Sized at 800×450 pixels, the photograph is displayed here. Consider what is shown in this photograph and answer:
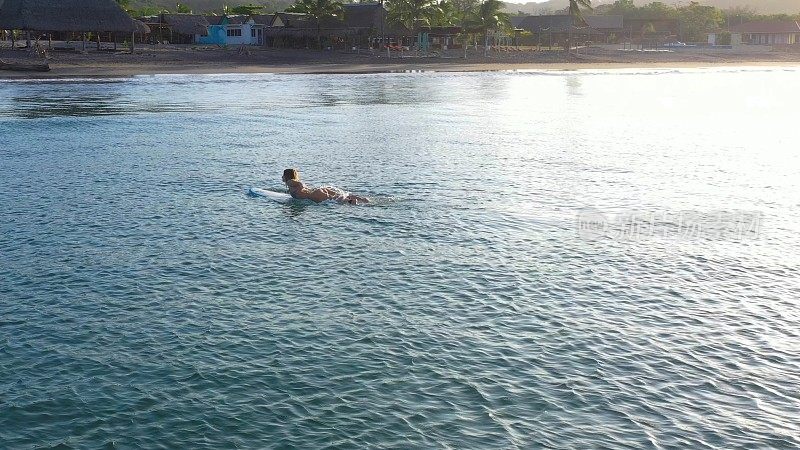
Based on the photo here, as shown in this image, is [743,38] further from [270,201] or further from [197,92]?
[270,201]

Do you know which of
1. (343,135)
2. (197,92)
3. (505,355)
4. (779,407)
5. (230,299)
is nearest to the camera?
(779,407)

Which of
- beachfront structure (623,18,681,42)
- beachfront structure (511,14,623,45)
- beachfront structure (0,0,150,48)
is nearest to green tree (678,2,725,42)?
beachfront structure (623,18,681,42)

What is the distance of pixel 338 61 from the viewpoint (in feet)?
323

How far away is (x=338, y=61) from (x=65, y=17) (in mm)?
30956

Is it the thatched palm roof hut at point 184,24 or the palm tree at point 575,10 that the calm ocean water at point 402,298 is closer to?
the thatched palm roof hut at point 184,24

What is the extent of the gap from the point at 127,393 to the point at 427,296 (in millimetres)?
6046

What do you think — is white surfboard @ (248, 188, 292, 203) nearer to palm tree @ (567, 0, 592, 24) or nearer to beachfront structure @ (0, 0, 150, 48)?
beachfront structure @ (0, 0, 150, 48)

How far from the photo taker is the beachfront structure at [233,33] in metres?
108

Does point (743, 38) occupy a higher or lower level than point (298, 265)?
higher

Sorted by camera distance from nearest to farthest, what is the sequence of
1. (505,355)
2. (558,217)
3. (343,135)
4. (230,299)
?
(505,355), (230,299), (558,217), (343,135)

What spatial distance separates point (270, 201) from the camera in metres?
24.0

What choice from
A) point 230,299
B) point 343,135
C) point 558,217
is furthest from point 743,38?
point 230,299

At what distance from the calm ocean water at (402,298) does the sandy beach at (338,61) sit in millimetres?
48637

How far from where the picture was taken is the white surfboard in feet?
78.6
